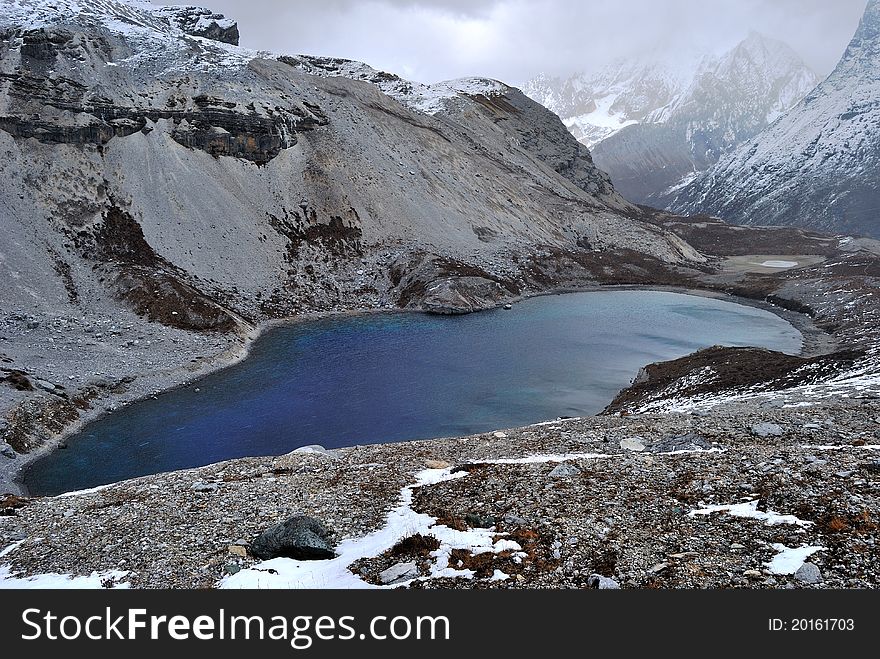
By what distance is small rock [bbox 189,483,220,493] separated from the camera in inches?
937

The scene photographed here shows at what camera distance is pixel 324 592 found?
12.0 meters

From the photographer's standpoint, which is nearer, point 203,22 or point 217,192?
point 217,192

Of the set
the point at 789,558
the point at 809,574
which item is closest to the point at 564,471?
the point at 789,558

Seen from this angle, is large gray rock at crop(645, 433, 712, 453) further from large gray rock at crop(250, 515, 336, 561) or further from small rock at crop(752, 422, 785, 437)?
large gray rock at crop(250, 515, 336, 561)

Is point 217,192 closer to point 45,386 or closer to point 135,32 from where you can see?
point 135,32

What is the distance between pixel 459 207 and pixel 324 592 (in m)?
104

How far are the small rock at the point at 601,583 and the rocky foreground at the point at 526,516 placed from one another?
0.15 ft

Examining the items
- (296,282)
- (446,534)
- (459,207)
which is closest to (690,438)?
(446,534)

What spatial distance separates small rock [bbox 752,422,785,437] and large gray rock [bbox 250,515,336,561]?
18.3m

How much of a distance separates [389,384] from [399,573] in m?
42.4

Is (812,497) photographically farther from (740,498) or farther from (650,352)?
(650,352)

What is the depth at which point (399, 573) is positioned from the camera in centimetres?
1445

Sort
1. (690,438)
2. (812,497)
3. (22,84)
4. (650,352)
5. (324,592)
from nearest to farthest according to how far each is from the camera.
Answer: (324,592)
(812,497)
(690,438)
(650,352)
(22,84)

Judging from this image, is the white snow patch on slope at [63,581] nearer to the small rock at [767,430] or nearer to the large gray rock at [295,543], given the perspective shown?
the large gray rock at [295,543]
